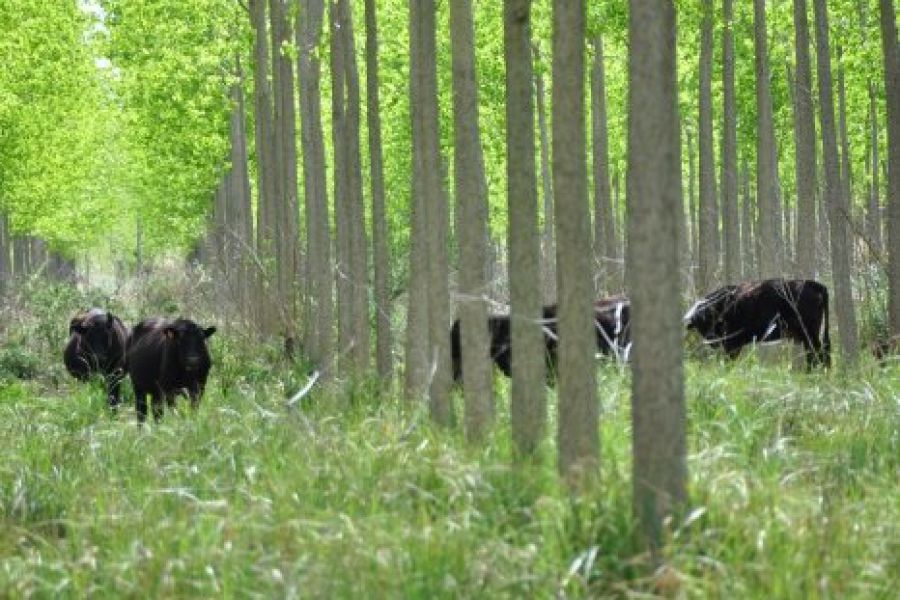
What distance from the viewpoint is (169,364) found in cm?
1505

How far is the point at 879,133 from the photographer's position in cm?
3017

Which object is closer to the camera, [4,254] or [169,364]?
[169,364]

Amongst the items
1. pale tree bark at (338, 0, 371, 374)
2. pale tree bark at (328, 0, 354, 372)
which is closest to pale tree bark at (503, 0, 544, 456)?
pale tree bark at (338, 0, 371, 374)

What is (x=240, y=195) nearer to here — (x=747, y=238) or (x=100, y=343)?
(x=100, y=343)

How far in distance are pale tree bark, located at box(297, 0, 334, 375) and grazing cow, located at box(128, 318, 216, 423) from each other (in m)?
1.30

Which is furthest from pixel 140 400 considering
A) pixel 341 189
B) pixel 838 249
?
pixel 838 249

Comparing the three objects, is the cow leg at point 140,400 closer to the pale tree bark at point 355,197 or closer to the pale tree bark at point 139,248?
the pale tree bark at point 355,197

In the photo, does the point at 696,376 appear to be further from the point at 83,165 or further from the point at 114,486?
the point at 83,165

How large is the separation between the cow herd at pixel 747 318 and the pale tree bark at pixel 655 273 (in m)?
8.84

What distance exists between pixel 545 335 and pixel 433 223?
5302mm

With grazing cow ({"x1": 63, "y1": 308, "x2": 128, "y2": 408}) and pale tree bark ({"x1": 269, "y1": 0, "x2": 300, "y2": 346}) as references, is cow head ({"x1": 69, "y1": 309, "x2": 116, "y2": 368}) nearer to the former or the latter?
grazing cow ({"x1": 63, "y1": 308, "x2": 128, "y2": 408})

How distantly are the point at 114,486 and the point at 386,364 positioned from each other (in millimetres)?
5863

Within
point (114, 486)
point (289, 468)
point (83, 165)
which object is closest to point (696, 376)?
point (289, 468)

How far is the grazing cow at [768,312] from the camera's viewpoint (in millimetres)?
15969
